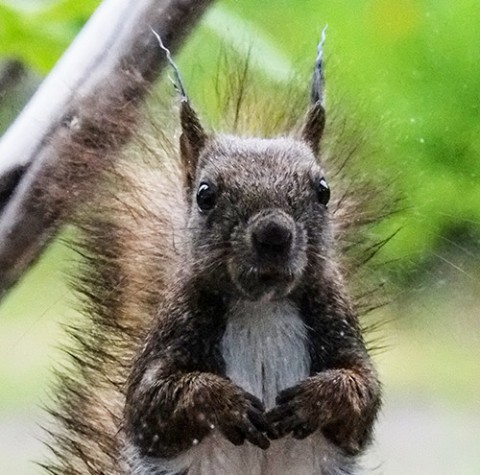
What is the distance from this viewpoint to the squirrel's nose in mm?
910

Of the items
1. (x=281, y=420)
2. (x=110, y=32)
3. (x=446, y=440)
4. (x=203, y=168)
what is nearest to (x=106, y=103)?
(x=110, y=32)

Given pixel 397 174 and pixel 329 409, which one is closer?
pixel 329 409

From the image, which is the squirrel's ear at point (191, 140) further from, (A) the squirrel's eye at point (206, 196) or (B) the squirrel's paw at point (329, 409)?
(B) the squirrel's paw at point (329, 409)

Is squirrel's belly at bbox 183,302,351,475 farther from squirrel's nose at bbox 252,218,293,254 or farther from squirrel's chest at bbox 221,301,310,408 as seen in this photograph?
squirrel's nose at bbox 252,218,293,254

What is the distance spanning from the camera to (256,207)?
942 millimetres

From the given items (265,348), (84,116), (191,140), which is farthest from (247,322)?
(84,116)

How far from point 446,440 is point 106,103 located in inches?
21.1

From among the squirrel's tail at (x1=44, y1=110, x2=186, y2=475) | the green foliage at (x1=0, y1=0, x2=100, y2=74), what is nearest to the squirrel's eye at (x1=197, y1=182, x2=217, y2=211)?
the squirrel's tail at (x1=44, y1=110, x2=186, y2=475)

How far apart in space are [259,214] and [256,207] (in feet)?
0.03

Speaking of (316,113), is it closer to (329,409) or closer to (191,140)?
(191,140)

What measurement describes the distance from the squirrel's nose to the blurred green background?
0.27 meters

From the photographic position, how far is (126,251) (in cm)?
116

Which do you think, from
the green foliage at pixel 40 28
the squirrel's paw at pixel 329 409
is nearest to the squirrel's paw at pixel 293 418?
the squirrel's paw at pixel 329 409

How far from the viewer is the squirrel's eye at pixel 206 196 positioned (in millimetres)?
982
